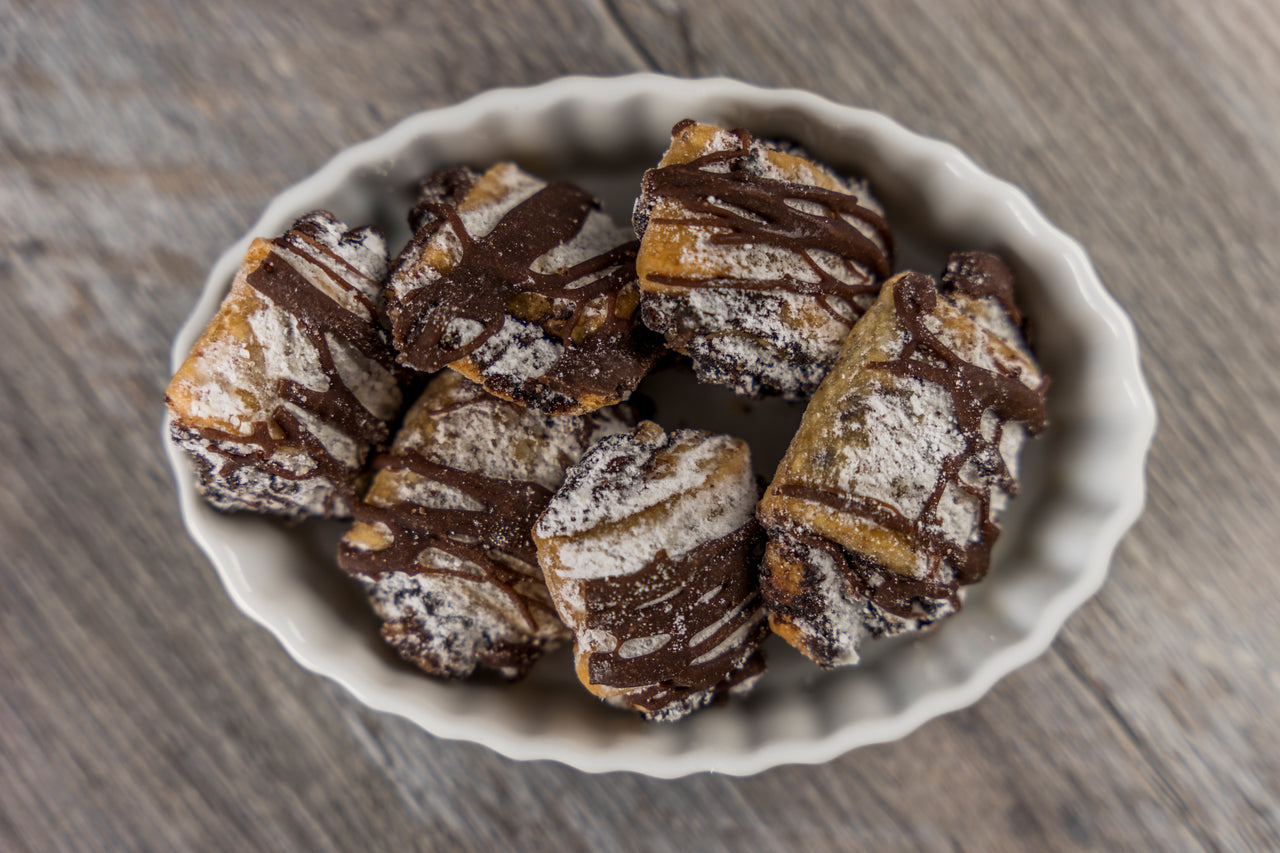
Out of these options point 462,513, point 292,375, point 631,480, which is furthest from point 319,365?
point 631,480

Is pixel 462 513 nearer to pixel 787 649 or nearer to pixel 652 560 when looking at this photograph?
pixel 652 560

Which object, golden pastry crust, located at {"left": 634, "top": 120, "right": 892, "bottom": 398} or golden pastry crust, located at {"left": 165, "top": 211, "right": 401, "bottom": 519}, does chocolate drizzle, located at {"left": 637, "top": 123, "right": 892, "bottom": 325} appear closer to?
golden pastry crust, located at {"left": 634, "top": 120, "right": 892, "bottom": 398}

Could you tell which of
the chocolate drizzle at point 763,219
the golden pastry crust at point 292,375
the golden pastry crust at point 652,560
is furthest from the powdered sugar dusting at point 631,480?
the golden pastry crust at point 292,375

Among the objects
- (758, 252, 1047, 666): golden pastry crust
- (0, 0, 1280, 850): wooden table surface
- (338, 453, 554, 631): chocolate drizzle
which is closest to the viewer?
(758, 252, 1047, 666): golden pastry crust

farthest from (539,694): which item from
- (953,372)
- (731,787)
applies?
(953,372)

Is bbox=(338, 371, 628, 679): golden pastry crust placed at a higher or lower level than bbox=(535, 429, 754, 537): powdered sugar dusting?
lower

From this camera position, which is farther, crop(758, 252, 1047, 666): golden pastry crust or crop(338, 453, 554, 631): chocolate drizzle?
crop(338, 453, 554, 631): chocolate drizzle

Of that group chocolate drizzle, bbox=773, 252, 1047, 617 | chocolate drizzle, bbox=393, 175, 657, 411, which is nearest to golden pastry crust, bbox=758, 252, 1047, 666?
chocolate drizzle, bbox=773, 252, 1047, 617

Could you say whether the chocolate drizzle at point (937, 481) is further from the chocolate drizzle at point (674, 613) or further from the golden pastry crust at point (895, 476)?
the chocolate drizzle at point (674, 613)
